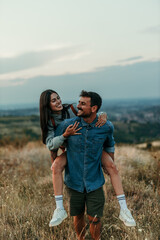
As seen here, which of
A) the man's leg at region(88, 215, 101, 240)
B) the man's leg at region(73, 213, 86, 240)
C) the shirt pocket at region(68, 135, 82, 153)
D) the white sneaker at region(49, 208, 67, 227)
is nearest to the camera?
the white sneaker at region(49, 208, 67, 227)

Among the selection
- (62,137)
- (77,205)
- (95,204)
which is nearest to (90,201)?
(95,204)

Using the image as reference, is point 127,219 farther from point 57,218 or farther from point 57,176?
point 57,176

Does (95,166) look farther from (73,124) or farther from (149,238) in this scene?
(149,238)

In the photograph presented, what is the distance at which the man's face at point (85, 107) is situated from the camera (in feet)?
10.7

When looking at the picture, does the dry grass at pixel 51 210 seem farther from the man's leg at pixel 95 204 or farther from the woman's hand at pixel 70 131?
the woman's hand at pixel 70 131

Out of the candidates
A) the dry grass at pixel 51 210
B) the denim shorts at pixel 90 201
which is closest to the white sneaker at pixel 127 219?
the dry grass at pixel 51 210

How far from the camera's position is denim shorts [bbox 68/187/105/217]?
11.0ft

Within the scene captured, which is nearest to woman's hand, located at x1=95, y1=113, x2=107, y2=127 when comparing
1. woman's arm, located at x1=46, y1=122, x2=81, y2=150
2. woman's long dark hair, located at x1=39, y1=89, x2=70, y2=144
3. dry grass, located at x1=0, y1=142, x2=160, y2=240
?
woman's arm, located at x1=46, y1=122, x2=81, y2=150

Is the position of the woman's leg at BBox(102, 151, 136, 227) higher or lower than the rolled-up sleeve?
lower

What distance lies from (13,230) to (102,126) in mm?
2049

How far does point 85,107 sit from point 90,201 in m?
1.21

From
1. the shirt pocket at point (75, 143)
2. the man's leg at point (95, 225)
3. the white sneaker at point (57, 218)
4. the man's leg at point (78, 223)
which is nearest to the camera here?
the white sneaker at point (57, 218)

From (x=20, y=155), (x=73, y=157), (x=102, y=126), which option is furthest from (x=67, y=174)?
(x=20, y=155)

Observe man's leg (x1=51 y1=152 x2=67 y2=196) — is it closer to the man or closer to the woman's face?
the man
